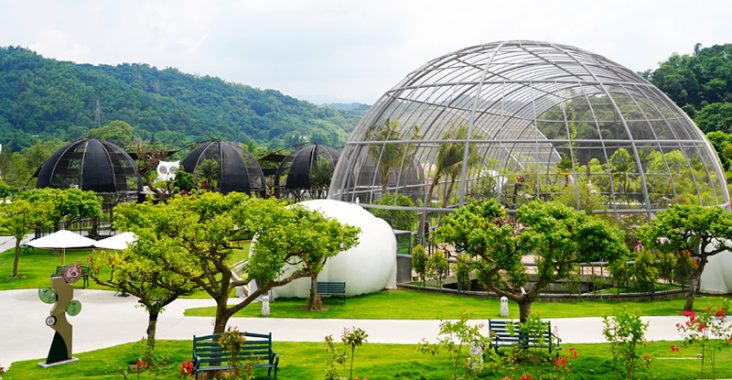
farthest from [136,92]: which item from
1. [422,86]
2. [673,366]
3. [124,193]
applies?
[673,366]

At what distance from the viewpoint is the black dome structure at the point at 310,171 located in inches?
2485

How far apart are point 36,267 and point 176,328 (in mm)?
17977

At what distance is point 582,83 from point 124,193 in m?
35.5

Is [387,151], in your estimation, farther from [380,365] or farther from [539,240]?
[380,365]

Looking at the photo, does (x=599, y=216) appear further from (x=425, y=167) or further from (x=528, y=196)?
(x=425, y=167)

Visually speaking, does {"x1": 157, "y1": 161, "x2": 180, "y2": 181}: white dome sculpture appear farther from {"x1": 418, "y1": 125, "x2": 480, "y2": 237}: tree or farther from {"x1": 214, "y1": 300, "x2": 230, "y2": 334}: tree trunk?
{"x1": 214, "y1": 300, "x2": 230, "y2": 334}: tree trunk

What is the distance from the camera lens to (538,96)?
1430 inches

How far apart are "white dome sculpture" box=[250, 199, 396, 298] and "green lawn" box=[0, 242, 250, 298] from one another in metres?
3.36

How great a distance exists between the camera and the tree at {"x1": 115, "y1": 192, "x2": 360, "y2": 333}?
16984 millimetres

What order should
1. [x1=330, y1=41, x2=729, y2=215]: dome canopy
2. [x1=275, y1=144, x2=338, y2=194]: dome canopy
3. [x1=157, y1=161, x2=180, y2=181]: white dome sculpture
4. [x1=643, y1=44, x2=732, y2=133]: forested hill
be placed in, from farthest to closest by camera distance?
[x1=643, y1=44, x2=732, y2=133]: forested hill, [x1=275, y1=144, x2=338, y2=194]: dome canopy, [x1=157, y1=161, x2=180, y2=181]: white dome sculpture, [x1=330, y1=41, x2=729, y2=215]: dome canopy

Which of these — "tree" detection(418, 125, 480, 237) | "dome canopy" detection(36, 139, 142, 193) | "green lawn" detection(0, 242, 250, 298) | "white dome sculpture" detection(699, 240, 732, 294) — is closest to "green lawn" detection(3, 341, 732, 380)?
"green lawn" detection(0, 242, 250, 298)

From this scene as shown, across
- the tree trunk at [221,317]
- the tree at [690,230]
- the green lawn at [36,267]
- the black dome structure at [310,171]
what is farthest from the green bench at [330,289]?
the black dome structure at [310,171]

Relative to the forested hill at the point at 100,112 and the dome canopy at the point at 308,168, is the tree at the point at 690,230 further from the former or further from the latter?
the forested hill at the point at 100,112

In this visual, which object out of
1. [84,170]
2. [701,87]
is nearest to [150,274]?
[84,170]
